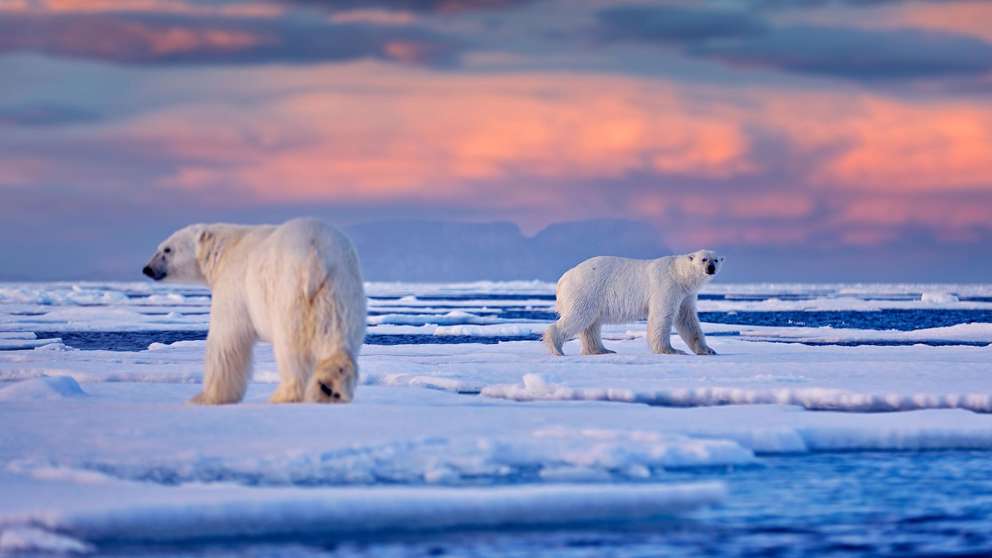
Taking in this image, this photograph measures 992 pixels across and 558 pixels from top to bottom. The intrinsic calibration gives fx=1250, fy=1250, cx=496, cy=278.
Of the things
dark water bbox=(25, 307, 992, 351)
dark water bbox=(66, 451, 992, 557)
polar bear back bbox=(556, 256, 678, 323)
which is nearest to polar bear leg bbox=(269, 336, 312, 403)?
dark water bbox=(66, 451, 992, 557)

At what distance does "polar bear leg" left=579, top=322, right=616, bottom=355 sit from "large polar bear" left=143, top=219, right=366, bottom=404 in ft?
22.5

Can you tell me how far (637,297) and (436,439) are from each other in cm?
788

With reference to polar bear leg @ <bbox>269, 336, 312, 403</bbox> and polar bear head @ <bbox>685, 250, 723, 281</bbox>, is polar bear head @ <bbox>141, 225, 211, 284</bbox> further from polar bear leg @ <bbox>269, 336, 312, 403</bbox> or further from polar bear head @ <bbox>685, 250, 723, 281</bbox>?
polar bear head @ <bbox>685, 250, 723, 281</bbox>

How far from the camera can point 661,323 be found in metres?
14.3

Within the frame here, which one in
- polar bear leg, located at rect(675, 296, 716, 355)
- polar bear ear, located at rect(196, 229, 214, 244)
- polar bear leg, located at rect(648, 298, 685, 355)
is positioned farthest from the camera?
polar bear leg, located at rect(675, 296, 716, 355)

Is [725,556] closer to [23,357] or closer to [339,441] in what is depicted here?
[339,441]

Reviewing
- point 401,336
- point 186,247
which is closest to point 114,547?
point 186,247

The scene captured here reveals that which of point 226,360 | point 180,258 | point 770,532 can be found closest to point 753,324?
point 180,258

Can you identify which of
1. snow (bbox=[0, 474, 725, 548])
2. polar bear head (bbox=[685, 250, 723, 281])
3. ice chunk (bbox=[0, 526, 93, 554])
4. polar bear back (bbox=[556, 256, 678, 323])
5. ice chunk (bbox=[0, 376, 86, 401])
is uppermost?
polar bear head (bbox=[685, 250, 723, 281])

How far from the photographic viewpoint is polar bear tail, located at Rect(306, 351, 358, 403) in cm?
770

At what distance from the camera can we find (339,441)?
655 centimetres

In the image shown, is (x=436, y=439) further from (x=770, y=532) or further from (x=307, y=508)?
(x=770, y=532)

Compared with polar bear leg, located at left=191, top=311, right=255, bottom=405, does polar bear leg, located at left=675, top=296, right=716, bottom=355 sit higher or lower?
higher

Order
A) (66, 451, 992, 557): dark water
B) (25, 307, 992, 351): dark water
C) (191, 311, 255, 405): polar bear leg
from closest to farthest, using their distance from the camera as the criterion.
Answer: (66, 451, 992, 557): dark water → (191, 311, 255, 405): polar bear leg → (25, 307, 992, 351): dark water
